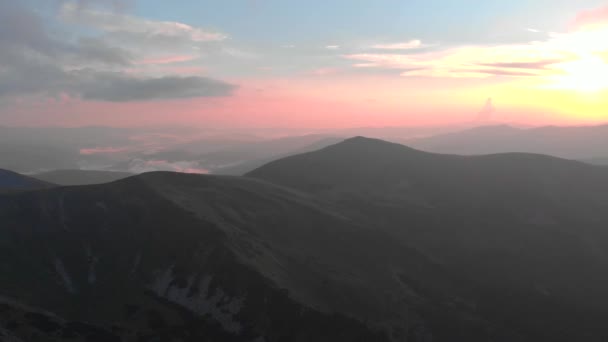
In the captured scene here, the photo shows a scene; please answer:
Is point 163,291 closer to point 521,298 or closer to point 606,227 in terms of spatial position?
point 521,298

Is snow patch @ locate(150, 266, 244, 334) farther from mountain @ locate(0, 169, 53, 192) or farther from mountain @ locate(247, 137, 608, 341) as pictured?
mountain @ locate(0, 169, 53, 192)

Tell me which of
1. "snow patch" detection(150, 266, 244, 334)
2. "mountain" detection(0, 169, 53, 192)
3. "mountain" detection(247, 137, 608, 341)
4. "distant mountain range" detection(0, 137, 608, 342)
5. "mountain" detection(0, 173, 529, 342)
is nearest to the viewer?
"mountain" detection(0, 173, 529, 342)

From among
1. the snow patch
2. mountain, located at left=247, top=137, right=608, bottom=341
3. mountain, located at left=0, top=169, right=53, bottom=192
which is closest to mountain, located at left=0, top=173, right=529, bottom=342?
the snow patch

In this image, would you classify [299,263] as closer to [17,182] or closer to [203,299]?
[203,299]

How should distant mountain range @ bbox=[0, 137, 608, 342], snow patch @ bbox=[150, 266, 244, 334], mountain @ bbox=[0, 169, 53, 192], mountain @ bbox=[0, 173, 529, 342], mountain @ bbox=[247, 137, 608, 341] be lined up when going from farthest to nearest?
mountain @ bbox=[0, 169, 53, 192]
mountain @ bbox=[247, 137, 608, 341]
snow patch @ bbox=[150, 266, 244, 334]
distant mountain range @ bbox=[0, 137, 608, 342]
mountain @ bbox=[0, 173, 529, 342]

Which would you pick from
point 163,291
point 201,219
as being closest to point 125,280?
point 163,291

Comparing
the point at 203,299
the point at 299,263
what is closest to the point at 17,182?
the point at 203,299
